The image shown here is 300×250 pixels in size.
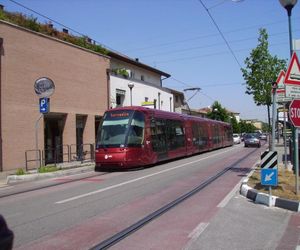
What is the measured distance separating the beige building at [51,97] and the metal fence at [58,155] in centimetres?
5

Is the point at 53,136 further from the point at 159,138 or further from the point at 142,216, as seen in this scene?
the point at 142,216

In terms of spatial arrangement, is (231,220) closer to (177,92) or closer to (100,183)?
(100,183)

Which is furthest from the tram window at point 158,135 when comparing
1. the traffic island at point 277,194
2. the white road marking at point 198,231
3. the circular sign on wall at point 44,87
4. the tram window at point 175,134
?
the white road marking at point 198,231

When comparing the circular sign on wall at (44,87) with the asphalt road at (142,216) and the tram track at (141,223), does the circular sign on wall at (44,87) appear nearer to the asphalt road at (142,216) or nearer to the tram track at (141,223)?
the asphalt road at (142,216)

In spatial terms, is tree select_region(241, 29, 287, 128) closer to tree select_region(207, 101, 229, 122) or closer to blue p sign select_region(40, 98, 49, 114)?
blue p sign select_region(40, 98, 49, 114)

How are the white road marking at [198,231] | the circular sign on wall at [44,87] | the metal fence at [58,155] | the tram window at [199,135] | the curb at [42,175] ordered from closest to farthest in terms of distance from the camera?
1. the white road marking at [198,231]
2. the curb at [42,175]
3. the circular sign on wall at [44,87]
4. the metal fence at [58,155]
5. the tram window at [199,135]

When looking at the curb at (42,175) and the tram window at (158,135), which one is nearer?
the curb at (42,175)

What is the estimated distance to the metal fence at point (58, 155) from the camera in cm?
2217

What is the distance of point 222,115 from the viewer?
92.6 meters

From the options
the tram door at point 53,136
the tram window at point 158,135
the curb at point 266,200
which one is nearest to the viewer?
the curb at point 266,200

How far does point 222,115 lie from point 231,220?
85.3 m

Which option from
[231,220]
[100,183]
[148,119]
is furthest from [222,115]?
[231,220]

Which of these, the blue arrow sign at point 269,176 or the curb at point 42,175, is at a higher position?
the blue arrow sign at point 269,176

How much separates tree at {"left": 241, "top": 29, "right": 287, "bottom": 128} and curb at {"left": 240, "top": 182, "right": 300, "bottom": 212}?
38.4 ft
